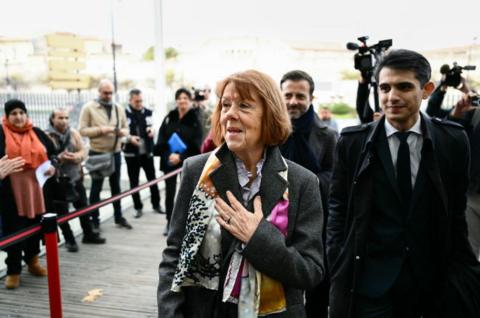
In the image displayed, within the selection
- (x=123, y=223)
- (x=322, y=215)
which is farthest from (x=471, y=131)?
(x=123, y=223)

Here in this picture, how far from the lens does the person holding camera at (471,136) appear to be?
292cm

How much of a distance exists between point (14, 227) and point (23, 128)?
0.91 m

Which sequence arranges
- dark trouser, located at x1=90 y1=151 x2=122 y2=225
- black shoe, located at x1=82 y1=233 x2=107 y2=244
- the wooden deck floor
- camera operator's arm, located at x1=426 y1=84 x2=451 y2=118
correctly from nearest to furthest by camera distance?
the wooden deck floor, camera operator's arm, located at x1=426 y1=84 x2=451 y2=118, black shoe, located at x1=82 y1=233 x2=107 y2=244, dark trouser, located at x1=90 y1=151 x2=122 y2=225

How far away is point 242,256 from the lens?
4.41ft

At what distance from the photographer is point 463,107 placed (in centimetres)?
332

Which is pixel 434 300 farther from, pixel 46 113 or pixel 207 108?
pixel 46 113

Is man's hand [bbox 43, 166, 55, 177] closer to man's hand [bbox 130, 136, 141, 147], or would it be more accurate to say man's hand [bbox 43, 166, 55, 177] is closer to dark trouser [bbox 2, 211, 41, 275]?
dark trouser [bbox 2, 211, 41, 275]

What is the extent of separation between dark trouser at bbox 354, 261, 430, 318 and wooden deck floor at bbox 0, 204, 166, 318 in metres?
2.18

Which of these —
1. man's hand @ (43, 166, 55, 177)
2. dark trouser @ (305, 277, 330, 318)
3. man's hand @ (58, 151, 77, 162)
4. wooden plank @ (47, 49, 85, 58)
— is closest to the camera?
dark trouser @ (305, 277, 330, 318)

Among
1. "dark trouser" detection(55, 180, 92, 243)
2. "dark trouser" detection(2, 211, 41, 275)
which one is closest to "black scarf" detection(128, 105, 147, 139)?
"dark trouser" detection(55, 180, 92, 243)

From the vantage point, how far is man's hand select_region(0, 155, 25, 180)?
3.46m

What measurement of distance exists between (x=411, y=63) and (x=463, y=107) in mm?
1939

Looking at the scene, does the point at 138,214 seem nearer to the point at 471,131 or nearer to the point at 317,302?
the point at 317,302

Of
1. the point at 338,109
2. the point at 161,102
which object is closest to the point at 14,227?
the point at 161,102
